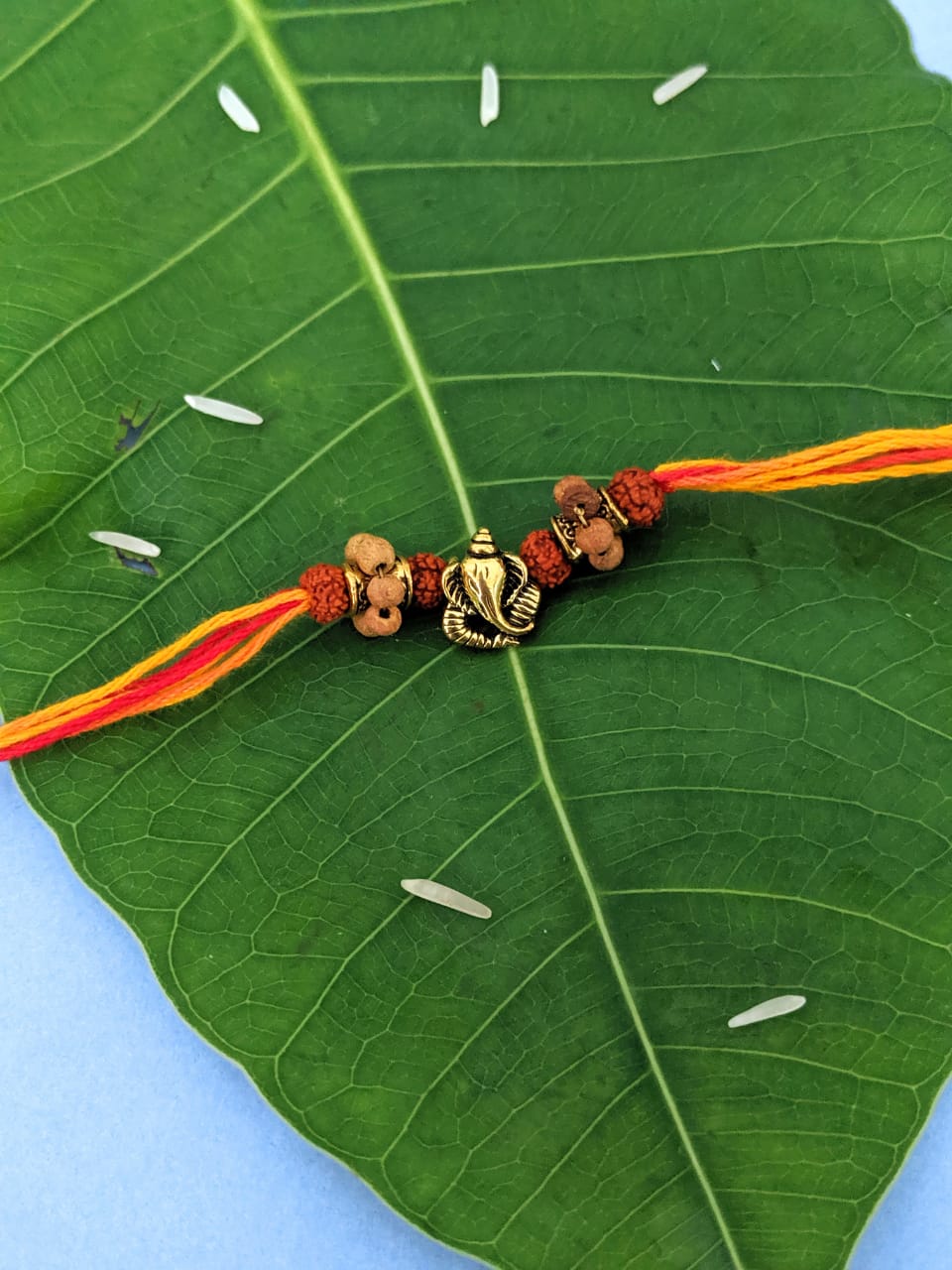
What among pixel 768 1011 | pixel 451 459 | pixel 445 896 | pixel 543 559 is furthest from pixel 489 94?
pixel 768 1011

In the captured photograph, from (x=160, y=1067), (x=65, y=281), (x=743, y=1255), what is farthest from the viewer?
(x=160, y=1067)

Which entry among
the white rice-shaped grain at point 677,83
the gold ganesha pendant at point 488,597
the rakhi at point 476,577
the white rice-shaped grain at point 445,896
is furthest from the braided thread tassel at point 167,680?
the white rice-shaped grain at point 677,83

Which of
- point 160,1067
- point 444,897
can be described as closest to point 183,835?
point 444,897

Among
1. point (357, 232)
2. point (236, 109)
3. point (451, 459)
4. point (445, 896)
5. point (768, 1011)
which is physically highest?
point (236, 109)

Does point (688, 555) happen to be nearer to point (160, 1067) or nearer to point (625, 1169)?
point (625, 1169)

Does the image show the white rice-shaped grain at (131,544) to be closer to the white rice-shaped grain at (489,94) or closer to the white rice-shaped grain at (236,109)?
the white rice-shaped grain at (236,109)

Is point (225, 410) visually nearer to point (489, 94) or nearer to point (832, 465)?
point (489, 94)

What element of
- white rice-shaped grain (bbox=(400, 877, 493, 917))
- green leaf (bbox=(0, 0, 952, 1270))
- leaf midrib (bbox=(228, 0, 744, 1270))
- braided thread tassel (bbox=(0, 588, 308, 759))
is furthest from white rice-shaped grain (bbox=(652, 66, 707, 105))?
white rice-shaped grain (bbox=(400, 877, 493, 917))
